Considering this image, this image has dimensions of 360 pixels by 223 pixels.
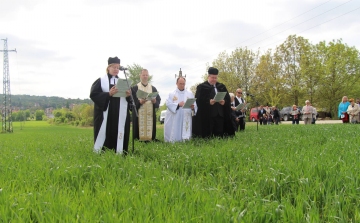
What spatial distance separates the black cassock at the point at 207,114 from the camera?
983 centimetres

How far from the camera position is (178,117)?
10.0m

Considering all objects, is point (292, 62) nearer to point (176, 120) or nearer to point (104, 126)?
point (176, 120)

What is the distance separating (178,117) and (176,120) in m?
0.11

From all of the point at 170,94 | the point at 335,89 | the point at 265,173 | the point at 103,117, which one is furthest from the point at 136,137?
the point at 335,89

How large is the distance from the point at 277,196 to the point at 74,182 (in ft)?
7.58

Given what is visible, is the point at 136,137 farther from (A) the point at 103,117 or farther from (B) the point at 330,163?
(B) the point at 330,163

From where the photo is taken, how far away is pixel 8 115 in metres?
38.6

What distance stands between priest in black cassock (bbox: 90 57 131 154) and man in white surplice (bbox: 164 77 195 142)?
3.06 metres

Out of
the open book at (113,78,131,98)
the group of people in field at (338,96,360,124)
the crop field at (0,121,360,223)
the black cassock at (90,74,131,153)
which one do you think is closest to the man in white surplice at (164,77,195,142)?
the black cassock at (90,74,131,153)

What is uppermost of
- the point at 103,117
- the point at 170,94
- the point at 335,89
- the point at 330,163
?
the point at 335,89

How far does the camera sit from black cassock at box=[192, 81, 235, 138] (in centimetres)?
983

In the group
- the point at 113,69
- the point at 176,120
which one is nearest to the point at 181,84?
the point at 176,120

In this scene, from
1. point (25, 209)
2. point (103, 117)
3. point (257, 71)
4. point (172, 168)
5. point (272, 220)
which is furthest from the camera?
point (257, 71)

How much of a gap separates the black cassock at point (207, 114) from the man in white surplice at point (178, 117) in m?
0.25
